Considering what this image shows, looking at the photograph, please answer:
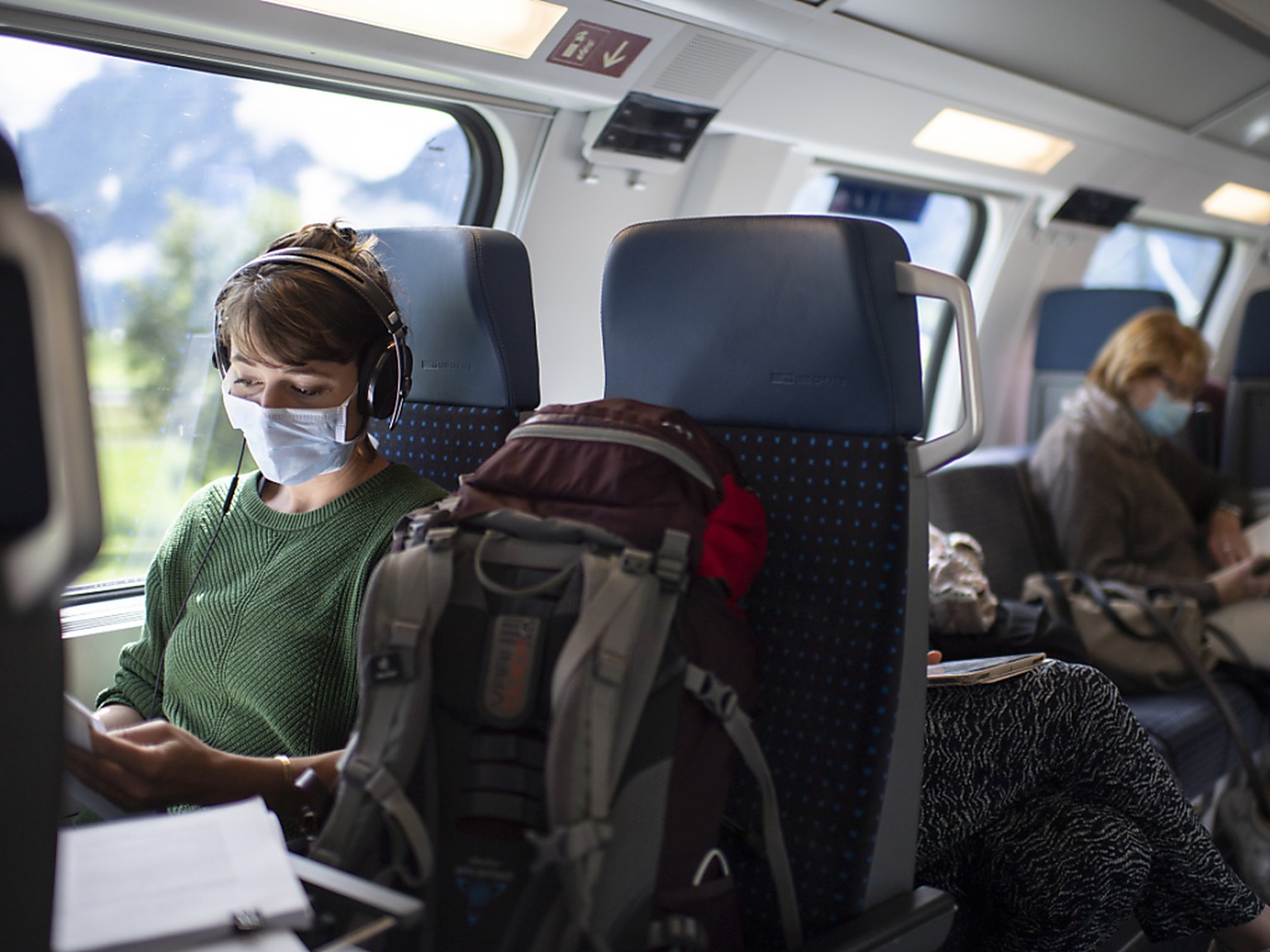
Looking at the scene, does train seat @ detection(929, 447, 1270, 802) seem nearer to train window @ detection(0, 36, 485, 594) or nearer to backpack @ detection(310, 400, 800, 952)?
backpack @ detection(310, 400, 800, 952)

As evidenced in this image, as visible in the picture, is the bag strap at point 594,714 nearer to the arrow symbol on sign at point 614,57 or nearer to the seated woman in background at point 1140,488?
the arrow symbol on sign at point 614,57

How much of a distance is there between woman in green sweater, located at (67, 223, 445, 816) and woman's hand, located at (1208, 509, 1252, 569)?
3.24 meters

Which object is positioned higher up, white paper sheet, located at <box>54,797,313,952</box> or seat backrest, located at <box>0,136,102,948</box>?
seat backrest, located at <box>0,136,102,948</box>

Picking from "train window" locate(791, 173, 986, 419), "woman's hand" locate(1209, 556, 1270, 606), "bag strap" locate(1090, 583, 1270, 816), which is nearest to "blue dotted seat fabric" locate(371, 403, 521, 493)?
"bag strap" locate(1090, 583, 1270, 816)

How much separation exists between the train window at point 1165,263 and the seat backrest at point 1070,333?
48 cm

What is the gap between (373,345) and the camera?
1722mm

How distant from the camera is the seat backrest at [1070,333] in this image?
486 centimetres

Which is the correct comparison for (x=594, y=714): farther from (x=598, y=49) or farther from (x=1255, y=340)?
(x=1255, y=340)

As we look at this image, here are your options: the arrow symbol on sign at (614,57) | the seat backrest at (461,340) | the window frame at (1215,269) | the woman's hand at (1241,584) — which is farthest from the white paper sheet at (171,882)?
the window frame at (1215,269)

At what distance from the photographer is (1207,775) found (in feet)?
9.38

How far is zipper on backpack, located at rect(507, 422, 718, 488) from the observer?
138 centimetres

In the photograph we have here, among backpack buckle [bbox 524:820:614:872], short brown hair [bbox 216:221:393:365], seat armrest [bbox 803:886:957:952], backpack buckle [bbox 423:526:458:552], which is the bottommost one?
seat armrest [bbox 803:886:957:952]

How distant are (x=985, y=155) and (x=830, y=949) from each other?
3661 mm

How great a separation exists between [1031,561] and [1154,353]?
0.86 metres
